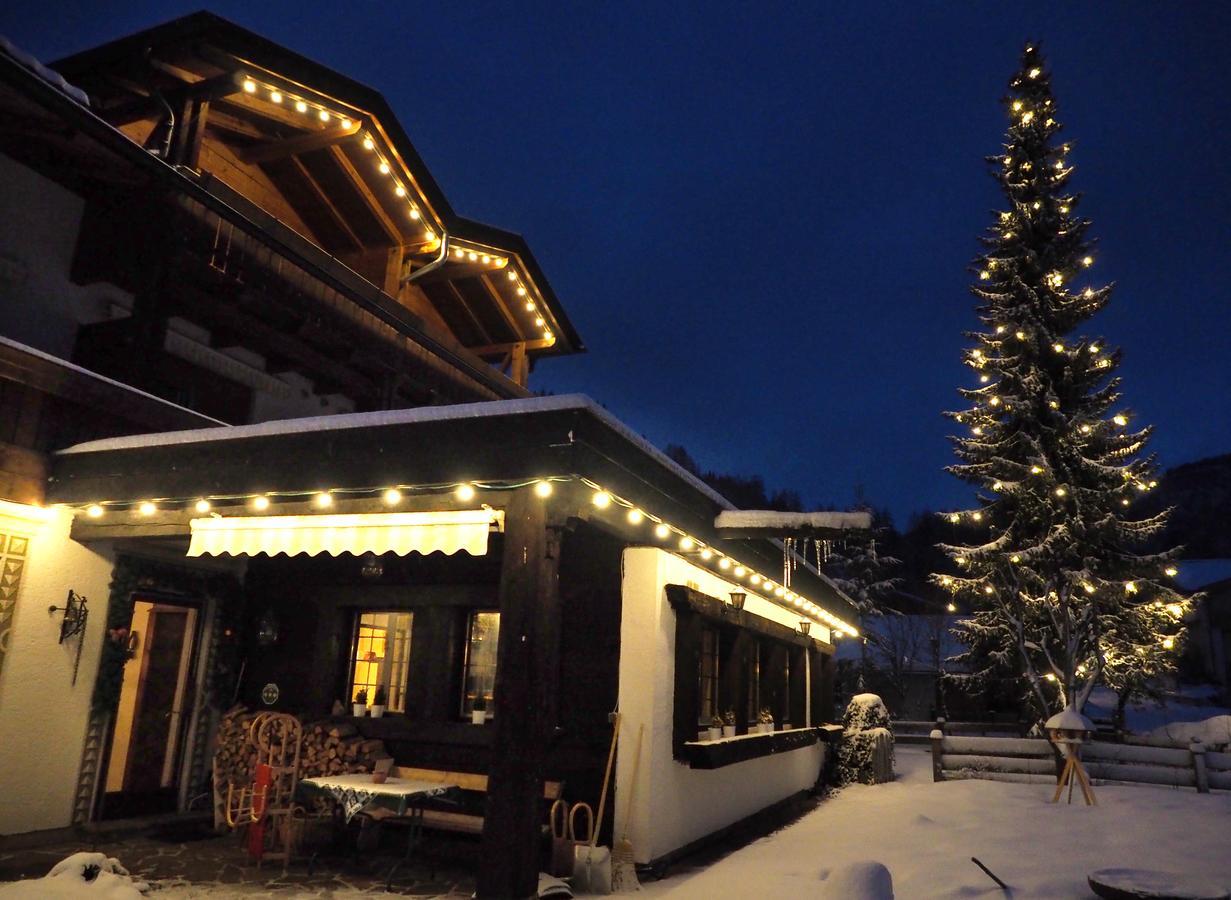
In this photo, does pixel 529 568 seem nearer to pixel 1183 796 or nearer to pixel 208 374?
pixel 208 374

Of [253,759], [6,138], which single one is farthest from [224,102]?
[253,759]

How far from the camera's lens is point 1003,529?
20.0 m

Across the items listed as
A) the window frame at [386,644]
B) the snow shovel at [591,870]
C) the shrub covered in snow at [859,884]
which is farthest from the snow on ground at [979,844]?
the window frame at [386,644]

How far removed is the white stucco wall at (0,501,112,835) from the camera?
7898mm

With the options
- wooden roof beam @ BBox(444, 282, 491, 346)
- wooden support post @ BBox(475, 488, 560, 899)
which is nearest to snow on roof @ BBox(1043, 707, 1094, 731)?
wooden support post @ BBox(475, 488, 560, 899)

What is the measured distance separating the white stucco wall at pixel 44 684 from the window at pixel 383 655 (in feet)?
9.11

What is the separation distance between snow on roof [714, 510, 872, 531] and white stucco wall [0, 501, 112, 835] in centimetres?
683

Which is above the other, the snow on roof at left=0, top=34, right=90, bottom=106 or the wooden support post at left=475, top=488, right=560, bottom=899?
the snow on roof at left=0, top=34, right=90, bottom=106

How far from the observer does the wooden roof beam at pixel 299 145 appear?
39.2ft

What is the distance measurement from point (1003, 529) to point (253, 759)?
17471 mm

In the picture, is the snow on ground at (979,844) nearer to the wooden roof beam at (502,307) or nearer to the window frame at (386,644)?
the window frame at (386,644)

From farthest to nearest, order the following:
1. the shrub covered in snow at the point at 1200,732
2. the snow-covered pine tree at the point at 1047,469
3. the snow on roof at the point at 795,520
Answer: the shrub covered in snow at the point at 1200,732 → the snow-covered pine tree at the point at 1047,469 → the snow on roof at the point at 795,520

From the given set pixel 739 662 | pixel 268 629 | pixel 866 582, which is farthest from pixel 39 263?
pixel 866 582

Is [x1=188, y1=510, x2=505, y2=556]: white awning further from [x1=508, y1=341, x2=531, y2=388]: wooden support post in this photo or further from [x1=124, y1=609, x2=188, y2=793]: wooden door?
[x1=508, y1=341, x2=531, y2=388]: wooden support post
